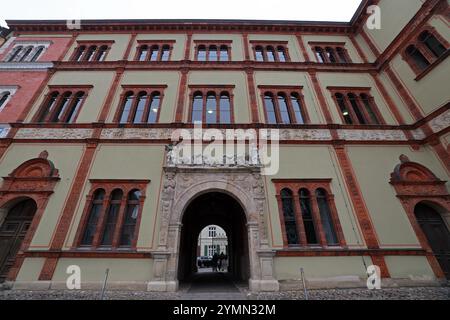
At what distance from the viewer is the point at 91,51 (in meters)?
13.6

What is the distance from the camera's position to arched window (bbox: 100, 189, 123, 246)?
8180 millimetres

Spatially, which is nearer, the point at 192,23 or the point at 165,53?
the point at 165,53

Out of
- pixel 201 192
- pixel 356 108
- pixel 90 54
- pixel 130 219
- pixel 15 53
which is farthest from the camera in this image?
pixel 90 54

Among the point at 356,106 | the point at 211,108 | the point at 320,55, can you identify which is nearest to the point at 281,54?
the point at 320,55

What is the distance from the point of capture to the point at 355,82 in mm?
12125

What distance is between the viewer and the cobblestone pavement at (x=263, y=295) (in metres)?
6.32

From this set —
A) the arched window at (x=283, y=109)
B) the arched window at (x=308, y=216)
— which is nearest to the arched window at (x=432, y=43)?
the arched window at (x=283, y=109)

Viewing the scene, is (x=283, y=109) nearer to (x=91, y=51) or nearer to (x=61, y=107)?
(x=61, y=107)

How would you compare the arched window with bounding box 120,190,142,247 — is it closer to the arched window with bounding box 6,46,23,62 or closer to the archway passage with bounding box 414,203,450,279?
the archway passage with bounding box 414,203,450,279

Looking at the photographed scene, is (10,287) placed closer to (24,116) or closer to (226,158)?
(24,116)

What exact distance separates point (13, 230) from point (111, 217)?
414cm

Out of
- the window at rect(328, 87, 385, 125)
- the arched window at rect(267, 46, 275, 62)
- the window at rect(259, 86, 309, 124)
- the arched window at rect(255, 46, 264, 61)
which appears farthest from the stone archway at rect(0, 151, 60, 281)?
the window at rect(328, 87, 385, 125)

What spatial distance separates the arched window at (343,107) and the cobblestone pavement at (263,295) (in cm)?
783
